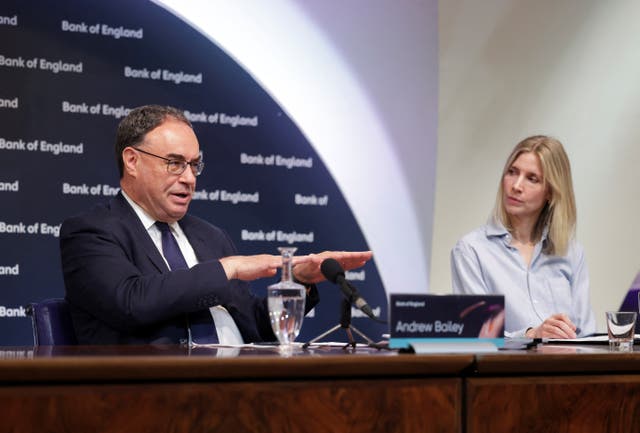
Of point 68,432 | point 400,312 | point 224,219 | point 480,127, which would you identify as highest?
point 480,127

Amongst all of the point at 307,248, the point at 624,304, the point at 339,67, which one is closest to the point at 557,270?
the point at 624,304

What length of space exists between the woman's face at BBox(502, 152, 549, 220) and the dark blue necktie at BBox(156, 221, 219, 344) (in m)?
1.42

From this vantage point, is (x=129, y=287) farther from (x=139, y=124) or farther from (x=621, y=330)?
(x=621, y=330)

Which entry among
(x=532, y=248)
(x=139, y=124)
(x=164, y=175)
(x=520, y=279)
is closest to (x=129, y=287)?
(x=164, y=175)

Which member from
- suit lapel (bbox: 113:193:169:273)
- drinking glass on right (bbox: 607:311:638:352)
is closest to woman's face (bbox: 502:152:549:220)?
drinking glass on right (bbox: 607:311:638:352)

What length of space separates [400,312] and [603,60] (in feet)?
10.8

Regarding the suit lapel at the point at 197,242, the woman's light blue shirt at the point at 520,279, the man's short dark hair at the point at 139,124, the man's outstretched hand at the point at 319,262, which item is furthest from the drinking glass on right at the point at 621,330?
the man's short dark hair at the point at 139,124

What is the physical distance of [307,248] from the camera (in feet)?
15.3

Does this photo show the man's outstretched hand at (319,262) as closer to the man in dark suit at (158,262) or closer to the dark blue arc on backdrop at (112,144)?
the man in dark suit at (158,262)

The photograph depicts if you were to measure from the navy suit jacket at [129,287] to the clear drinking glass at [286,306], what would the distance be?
421 millimetres

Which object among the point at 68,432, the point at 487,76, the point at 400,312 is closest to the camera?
the point at 68,432

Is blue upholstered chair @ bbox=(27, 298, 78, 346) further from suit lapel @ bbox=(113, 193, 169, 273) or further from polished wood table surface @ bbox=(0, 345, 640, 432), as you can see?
polished wood table surface @ bbox=(0, 345, 640, 432)

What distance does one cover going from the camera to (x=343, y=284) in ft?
7.21

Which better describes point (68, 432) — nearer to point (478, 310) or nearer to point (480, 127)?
point (478, 310)
